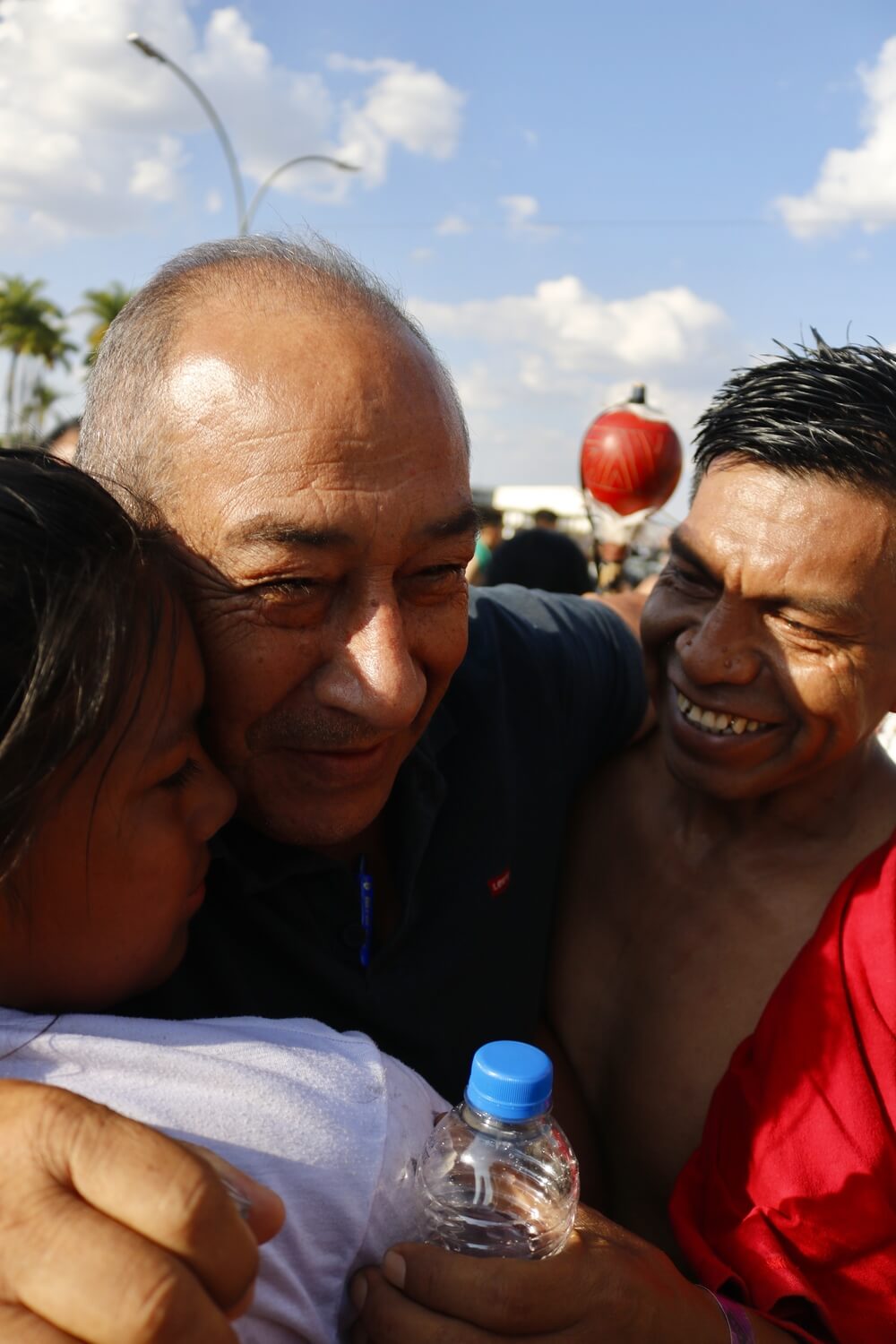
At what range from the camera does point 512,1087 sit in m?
1.25

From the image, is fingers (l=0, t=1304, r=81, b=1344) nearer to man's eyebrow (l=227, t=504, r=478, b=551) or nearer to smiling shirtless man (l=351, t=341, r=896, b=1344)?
smiling shirtless man (l=351, t=341, r=896, b=1344)

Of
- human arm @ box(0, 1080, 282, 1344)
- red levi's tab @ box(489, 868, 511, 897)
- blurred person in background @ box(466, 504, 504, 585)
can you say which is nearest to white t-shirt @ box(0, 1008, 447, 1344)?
human arm @ box(0, 1080, 282, 1344)

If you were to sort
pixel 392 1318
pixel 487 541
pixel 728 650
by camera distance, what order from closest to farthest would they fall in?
pixel 392 1318, pixel 728 650, pixel 487 541

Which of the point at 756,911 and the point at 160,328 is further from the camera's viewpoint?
the point at 756,911

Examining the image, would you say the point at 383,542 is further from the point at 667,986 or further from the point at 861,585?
the point at 667,986

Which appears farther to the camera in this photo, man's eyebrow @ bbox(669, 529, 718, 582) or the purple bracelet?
man's eyebrow @ bbox(669, 529, 718, 582)

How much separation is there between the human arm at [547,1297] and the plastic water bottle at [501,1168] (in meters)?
0.04

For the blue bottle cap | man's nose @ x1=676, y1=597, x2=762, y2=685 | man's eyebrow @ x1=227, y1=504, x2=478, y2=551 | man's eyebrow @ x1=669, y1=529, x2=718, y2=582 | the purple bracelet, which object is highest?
man's eyebrow @ x1=227, y1=504, x2=478, y2=551

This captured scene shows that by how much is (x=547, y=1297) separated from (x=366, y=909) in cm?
72

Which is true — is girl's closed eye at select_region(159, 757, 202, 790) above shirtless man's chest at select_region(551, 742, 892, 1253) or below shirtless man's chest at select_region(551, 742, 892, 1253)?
above

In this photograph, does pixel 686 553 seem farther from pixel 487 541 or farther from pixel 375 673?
pixel 487 541

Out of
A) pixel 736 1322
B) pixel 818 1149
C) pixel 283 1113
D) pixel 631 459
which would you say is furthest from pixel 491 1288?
pixel 631 459

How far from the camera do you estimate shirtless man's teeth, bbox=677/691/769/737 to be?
2.16 metres

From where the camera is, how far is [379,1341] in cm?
123
